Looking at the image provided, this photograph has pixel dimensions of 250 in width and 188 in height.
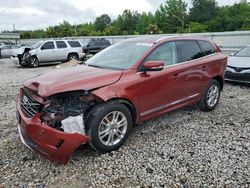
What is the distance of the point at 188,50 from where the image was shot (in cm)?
468

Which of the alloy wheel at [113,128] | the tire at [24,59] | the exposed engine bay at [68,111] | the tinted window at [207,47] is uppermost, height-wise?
the tinted window at [207,47]

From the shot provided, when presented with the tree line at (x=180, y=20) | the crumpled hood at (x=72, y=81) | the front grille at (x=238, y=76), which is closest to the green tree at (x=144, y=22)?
the tree line at (x=180, y=20)

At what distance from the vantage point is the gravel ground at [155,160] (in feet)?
9.45

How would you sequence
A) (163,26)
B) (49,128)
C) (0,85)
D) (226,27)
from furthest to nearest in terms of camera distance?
(163,26) → (226,27) → (0,85) → (49,128)

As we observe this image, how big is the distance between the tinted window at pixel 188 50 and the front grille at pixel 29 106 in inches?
107

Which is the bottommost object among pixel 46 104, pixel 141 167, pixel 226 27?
pixel 141 167

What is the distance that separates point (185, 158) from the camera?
3.35 m

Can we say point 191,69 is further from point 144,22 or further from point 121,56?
point 144,22

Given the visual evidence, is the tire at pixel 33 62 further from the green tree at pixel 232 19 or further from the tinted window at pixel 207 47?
the green tree at pixel 232 19

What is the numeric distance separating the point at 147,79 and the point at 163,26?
66236 millimetres

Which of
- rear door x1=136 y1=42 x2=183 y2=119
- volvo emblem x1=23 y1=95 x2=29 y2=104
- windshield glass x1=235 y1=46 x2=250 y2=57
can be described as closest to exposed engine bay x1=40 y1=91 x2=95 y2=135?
volvo emblem x1=23 y1=95 x2=29 y2=104

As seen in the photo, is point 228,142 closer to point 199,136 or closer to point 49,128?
point 199,136

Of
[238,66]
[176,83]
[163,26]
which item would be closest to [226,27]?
[163,26]

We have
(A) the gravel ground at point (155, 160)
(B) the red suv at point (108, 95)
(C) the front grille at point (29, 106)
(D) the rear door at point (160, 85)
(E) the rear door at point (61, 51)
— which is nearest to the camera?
(A) the gravel ground at point (155, 160)
